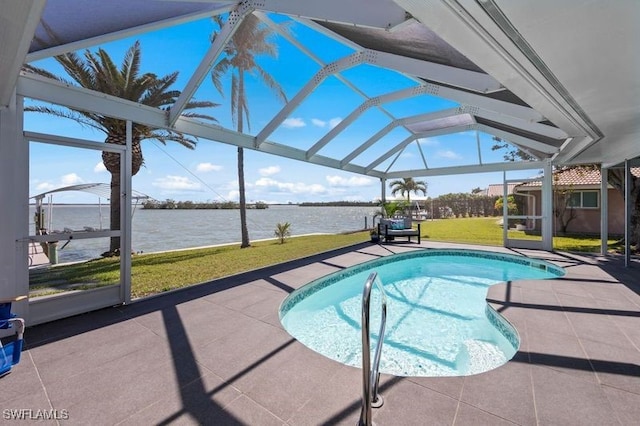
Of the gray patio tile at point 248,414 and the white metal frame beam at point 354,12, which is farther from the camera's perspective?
the white metal frame beam at point 354,12

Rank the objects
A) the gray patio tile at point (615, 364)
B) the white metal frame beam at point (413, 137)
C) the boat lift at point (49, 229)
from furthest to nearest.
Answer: the white metal frame beam at point (413, 137)
the boat lift at point (49, 229)
the gray patio tile at point (615, 364)

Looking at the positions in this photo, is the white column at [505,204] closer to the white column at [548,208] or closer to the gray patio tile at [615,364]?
the white column at [548,208]

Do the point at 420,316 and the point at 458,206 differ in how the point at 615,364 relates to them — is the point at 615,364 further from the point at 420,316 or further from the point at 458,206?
the point at 458,206

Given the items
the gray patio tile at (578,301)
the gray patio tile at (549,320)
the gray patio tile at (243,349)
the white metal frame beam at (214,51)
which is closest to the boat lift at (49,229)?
the white metal frame beam at (214,51)

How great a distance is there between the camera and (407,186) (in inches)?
1236

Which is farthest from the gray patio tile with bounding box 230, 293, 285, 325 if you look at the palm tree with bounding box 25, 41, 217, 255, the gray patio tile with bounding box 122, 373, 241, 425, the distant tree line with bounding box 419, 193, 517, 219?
the distant tree line with bounding box 419, 193, 517, 219

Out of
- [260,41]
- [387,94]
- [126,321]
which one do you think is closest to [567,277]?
[387,94]

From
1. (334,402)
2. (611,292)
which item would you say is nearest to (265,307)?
(334,402)

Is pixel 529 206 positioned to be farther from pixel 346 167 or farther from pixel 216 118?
pixel 216 118

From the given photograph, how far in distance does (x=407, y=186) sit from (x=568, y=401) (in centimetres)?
3036

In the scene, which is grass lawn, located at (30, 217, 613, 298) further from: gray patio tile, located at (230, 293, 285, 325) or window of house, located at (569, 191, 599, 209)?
gray patio tile, located at (230, 293, 285, 325)

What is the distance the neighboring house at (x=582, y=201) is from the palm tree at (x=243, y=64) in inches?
461

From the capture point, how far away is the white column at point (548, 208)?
9.79 m

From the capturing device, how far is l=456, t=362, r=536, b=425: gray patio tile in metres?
2.21
